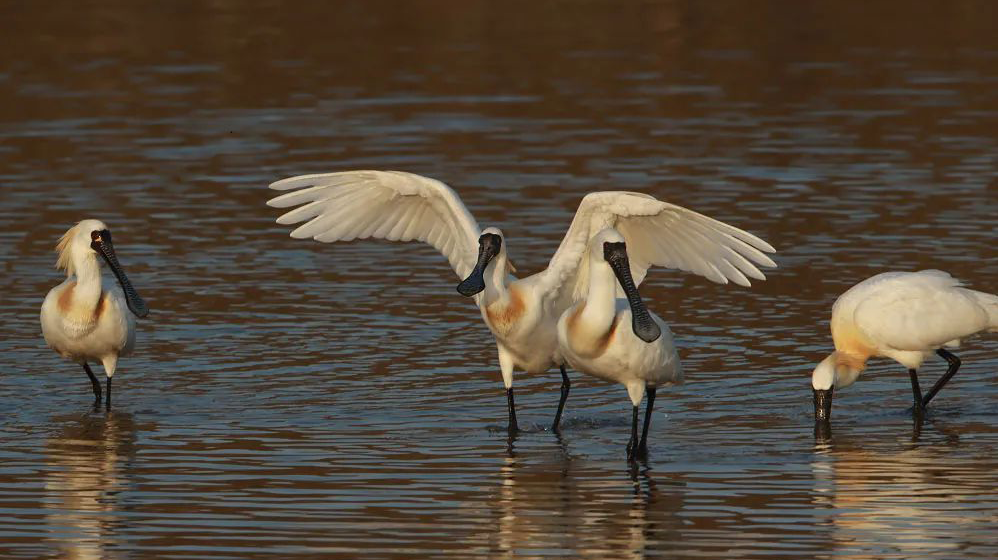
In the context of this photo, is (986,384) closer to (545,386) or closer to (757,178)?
(545,386)

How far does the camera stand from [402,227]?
12359 millimetres

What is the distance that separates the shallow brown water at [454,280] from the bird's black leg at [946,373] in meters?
A: 0.13

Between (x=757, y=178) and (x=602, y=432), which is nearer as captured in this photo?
(x=602, y=432)

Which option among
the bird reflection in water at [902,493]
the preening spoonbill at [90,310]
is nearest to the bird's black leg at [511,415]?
the bird reflection in water at [902,493]

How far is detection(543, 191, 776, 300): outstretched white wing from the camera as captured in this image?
35.9ft

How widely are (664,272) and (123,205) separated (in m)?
5.06

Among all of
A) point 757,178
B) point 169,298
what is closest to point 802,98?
point 757,178

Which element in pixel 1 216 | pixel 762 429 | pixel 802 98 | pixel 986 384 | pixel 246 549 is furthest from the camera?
pixel 802 98

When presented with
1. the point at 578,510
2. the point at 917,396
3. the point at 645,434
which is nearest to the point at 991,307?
the point at 917,396

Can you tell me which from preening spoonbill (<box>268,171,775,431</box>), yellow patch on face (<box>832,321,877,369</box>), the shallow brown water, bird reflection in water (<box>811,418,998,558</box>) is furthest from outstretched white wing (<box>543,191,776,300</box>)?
bird reflection in water (<box>811,418,998,558</box>)

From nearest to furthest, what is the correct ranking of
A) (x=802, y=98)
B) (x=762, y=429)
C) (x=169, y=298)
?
(x=762, y=429) → (x=169, y=298) → (x=802, y=98)

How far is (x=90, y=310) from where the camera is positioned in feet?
40.6

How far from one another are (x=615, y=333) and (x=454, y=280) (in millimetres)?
5170

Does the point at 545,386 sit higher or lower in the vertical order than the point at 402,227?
lower
